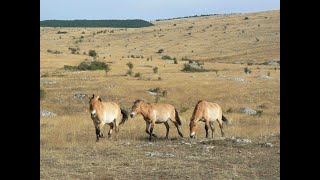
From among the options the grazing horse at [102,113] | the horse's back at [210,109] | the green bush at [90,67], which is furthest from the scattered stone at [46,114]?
the green bush at [90,67]

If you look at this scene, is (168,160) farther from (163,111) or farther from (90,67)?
(90,67)

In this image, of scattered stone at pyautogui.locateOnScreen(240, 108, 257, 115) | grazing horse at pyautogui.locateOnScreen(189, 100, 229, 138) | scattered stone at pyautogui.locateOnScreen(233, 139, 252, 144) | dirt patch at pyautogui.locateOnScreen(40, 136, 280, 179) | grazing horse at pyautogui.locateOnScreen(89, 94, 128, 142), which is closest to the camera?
dirt patch at pyautogui.locateOnScreen(40, 136, 280, 179)

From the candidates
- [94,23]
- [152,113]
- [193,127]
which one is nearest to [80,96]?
[152,113]

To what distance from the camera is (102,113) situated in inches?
655

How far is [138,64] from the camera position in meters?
53.8

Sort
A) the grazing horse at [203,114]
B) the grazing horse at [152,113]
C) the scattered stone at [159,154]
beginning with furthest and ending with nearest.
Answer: the grazing horse at [152,113], the grazing horse at [203,114], the scattered stone at [159,154]

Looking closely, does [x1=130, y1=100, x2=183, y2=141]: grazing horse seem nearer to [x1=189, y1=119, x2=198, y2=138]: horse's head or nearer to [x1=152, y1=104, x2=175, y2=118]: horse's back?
[x1=152, y1=104, x2=175, y2=118]: horse's back

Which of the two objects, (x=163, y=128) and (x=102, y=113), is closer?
(x=102, y=113)

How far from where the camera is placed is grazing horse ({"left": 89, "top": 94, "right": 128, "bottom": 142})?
53.0 ft

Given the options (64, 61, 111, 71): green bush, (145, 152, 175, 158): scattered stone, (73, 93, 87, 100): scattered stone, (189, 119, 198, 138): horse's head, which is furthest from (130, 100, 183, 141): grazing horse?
(64, 61, 111, 71): green bush

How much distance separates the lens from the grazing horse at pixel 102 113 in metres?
16.1

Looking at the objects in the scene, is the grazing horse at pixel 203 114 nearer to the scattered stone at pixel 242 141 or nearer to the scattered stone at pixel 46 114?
the scattered stone at pixel 242 141
